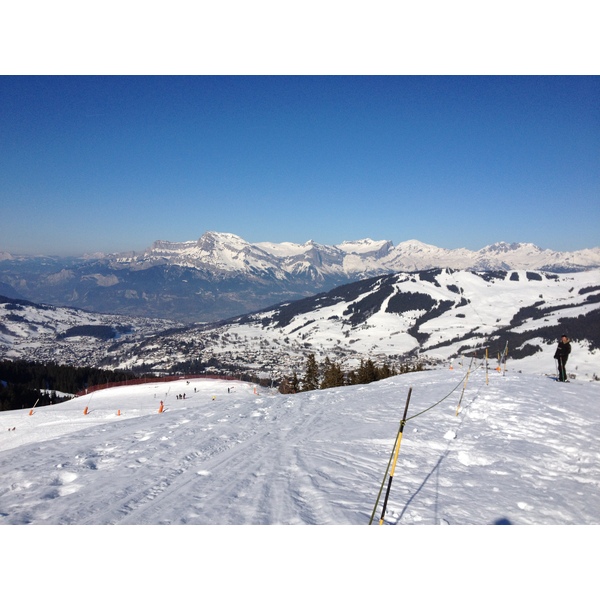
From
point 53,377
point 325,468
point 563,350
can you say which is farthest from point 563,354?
point 53,377

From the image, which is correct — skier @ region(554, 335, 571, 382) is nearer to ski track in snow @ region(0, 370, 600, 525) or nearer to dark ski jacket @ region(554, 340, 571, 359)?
dark ski jacket @ region(554, 340, 571, 359)

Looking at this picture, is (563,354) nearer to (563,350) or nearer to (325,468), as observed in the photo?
(563,350)

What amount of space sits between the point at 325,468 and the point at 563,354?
14042 mm

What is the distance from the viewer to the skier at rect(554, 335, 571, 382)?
15.6m

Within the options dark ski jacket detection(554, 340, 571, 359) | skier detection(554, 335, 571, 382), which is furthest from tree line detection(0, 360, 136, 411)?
dark ski jacket detection(554, 340, 571, 359)

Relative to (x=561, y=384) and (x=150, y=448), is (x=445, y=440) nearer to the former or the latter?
(x=150, y=448)

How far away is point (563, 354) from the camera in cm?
1617

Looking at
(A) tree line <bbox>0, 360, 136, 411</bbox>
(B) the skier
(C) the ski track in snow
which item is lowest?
(A) tree line <bbox>0, 360, 136, 411</bbox>

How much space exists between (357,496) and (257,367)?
157339 millimetres

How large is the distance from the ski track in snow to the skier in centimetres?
222

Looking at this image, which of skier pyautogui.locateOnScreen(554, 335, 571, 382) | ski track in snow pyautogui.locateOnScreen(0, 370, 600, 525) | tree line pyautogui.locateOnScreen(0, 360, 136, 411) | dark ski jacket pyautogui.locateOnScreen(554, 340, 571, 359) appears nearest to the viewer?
ski track in snow pyautogui.locateOnScreen(0, 370, 600, 525)

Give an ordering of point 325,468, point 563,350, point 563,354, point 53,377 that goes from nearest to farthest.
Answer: point 325,468 < point 563,350 < point 563,354 < point 53,377
